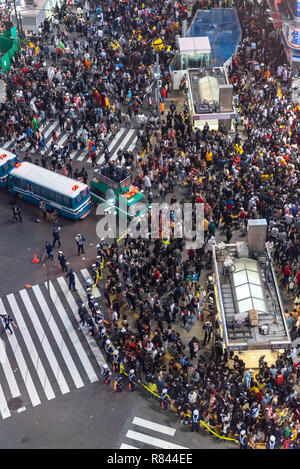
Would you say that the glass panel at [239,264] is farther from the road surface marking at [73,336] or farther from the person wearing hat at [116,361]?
the road surface marking at [73,336]

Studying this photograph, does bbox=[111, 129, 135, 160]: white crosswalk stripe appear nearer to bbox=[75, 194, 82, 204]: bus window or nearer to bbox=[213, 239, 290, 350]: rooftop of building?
bbox=[75, 194, 82, 204]: bus window

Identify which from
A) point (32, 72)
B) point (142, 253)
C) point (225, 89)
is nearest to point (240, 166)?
point (225, 89)

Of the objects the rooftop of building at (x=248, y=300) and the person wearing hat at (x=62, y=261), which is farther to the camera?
the person wearing hat at (x=62, y=261)

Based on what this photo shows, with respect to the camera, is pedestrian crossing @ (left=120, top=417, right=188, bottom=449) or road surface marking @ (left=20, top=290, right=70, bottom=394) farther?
road surface marking @ (left=20, top=290, right=70, bottom=394)

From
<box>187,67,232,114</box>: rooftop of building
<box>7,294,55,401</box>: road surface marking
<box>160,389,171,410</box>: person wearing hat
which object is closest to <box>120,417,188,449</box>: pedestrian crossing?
<box>160,389,171,410</box>: person wearing hat

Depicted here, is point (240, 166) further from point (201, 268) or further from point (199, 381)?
point (199, 381)

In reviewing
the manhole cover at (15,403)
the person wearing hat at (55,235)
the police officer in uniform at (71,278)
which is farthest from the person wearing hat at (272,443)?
the person wearing hat at (55,235)
